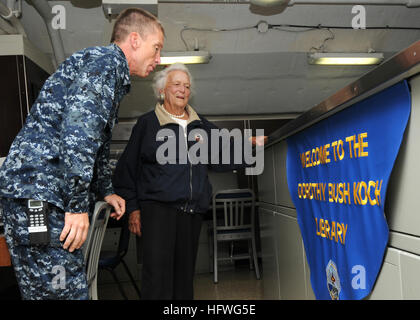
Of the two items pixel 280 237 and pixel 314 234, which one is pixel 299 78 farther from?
pixel 314 234

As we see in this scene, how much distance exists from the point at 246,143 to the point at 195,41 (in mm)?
2311

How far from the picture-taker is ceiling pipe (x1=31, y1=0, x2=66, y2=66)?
127 inches

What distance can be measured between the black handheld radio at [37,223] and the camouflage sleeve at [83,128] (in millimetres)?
67

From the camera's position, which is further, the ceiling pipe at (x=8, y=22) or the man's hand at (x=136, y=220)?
the ceiling pipe at (x=8, y=22)

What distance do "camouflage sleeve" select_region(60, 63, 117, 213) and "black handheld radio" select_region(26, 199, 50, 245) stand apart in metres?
0.07

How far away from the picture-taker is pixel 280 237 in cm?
203

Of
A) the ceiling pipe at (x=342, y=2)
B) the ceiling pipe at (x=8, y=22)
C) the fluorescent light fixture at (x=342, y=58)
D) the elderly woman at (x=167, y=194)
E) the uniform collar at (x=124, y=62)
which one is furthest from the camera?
the fluorescent light fixture at (x=342, y=58)

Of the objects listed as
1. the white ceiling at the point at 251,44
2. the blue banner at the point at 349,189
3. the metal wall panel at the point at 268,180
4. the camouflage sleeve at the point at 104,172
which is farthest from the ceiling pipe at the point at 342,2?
the camouflage sleeve at the point at 104,172

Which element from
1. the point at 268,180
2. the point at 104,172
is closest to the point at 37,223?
the point at 104,172

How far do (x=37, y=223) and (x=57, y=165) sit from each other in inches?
7.0

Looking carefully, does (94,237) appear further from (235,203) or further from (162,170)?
(235,203)

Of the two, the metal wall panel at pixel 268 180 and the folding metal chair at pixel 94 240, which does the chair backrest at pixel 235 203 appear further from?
the folding metal chair at pixel 94 240

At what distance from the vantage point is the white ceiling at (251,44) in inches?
146

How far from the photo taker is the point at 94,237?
1.32m
